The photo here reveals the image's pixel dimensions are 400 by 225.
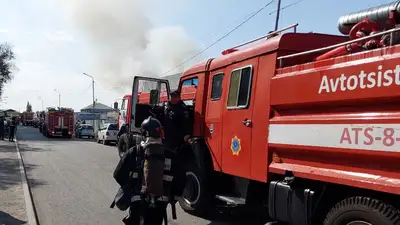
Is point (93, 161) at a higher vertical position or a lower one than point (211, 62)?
lower

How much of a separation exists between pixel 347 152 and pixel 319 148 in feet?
1.21

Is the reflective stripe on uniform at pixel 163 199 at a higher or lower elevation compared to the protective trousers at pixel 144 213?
higher

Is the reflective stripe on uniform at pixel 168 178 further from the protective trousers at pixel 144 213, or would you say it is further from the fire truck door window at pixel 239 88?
the fire truck door window at pixel 239 88

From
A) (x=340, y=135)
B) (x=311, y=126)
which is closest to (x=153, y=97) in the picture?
(x=311, y=126)

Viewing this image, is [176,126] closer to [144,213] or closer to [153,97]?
[153,97]

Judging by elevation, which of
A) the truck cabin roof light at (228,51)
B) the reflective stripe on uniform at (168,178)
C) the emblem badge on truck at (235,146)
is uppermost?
the truck cabin roof light at (228,51)

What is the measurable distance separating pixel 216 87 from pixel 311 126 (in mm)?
2655

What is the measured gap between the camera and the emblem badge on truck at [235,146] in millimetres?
5844

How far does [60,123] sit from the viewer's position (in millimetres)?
40000

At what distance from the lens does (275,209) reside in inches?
195

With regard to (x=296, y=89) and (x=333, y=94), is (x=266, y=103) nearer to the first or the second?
(x=296, y=89)

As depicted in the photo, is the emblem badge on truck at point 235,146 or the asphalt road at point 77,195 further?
the asphalt road at point 77,195

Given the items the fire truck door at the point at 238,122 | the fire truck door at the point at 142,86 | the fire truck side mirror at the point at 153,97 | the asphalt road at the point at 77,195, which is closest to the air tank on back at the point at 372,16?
the fire truck door at the point at 238,122

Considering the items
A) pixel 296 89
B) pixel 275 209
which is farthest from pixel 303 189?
pixel 296 89
